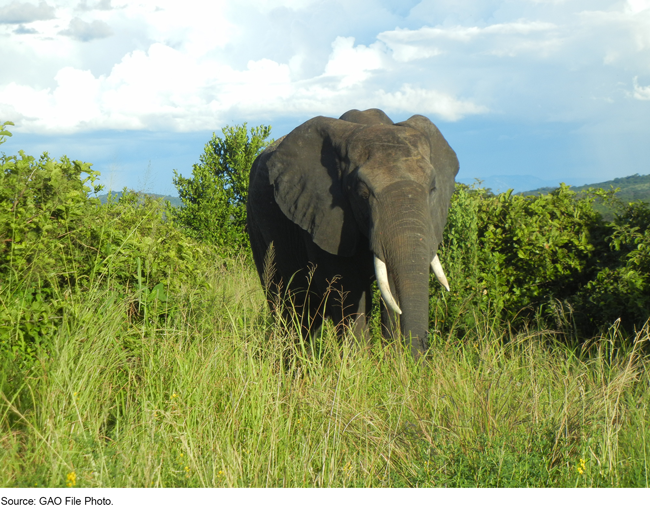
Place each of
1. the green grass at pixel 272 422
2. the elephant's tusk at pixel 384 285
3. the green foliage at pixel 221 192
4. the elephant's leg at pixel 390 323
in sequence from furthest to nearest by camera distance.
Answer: the green foliage at pixel 221 192 < the elephant's leg at pixel 390 323 < the elephant's tusk at pixel 384 285 < the green grass at pixel 272 422

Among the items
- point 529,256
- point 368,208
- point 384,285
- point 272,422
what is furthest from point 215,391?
point 529,256

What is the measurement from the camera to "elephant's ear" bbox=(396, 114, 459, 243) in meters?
6.09

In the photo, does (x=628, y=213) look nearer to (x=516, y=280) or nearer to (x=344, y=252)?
(x=516, y=280)

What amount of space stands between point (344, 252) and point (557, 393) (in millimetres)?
2275

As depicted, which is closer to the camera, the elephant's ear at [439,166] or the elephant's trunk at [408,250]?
the elephant's trunk at [408,250]

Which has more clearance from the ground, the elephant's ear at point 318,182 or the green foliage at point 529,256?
the elephant's ear at point 318,182

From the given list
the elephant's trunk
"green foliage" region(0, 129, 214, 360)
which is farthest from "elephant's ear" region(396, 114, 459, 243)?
"green foliage" region(0, 129, 214, 360)

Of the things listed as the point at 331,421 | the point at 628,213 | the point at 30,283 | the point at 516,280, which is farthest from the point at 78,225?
the point at 628,213

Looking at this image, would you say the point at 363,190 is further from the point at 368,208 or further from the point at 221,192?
the point at 221,192

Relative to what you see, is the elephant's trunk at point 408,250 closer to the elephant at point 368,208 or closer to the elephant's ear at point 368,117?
the elephant at point 368,208

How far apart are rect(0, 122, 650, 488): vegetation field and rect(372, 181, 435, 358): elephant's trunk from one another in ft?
1.22

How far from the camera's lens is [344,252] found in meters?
6.05

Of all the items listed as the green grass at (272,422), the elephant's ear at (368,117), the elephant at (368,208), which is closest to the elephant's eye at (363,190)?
the elephant at (368,208)

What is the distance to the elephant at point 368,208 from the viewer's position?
5359 mm
